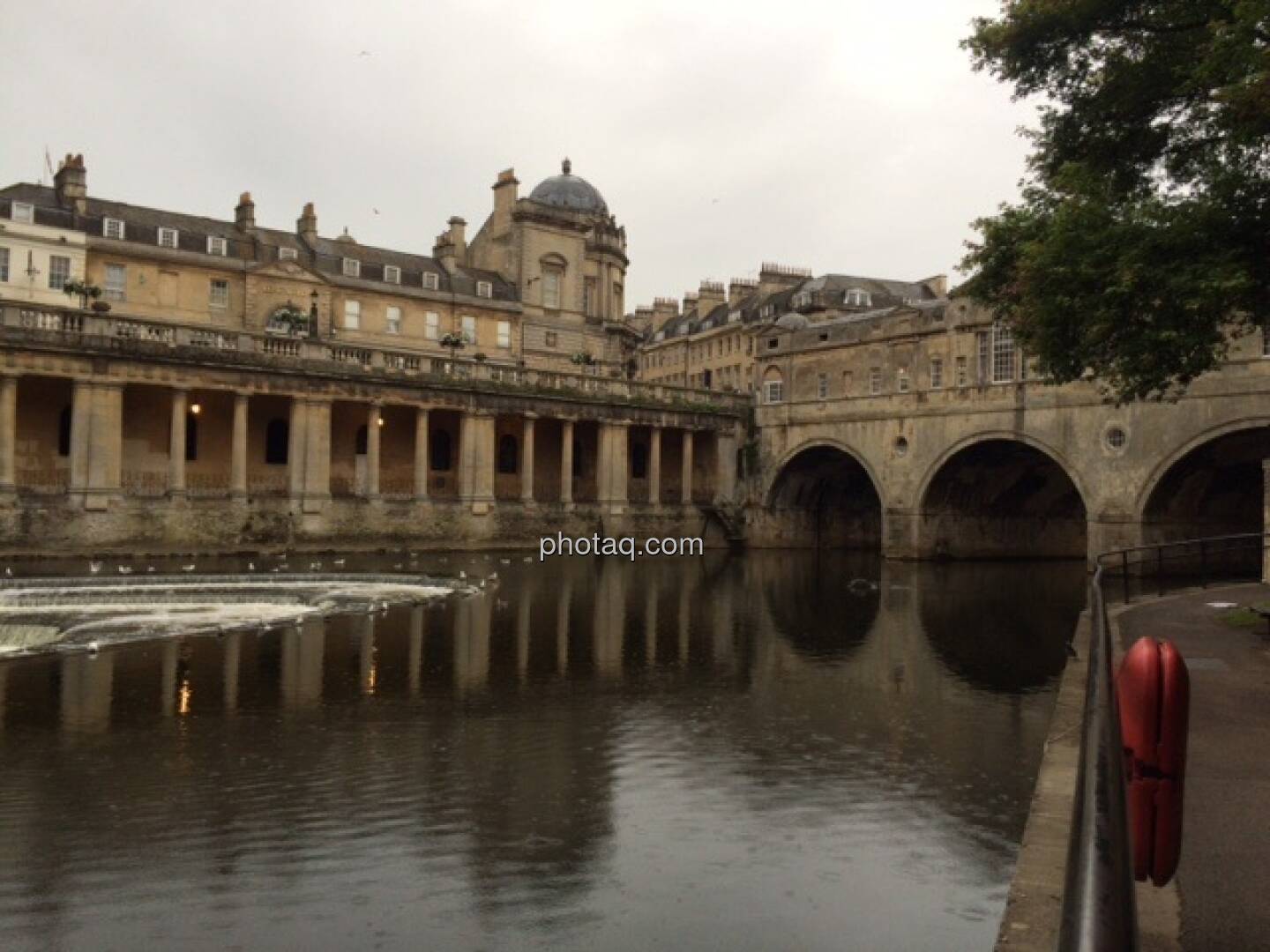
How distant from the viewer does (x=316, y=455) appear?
36625 millimetres

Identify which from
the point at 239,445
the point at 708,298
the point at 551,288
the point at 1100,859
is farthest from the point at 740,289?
the point at 1100,859

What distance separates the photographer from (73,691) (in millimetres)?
11930

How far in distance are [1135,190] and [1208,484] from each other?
21.9 metres

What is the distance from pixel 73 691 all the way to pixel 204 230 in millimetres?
42559

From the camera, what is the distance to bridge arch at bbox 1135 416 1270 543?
30500 millimetres

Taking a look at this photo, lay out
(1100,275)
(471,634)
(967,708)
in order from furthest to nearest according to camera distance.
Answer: (471,634)
(1100,275)
(967,708)

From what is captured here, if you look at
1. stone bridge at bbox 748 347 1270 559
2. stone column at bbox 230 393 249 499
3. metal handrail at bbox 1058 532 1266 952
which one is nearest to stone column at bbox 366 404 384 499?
stone column at bbox 230 393 249 499

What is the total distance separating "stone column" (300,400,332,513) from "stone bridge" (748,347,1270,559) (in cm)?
2044

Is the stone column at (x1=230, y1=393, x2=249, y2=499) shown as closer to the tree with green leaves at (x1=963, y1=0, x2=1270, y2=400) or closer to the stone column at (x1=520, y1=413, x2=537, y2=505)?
the stone column at (x1=520, y1=413, x2=537, y2=505)

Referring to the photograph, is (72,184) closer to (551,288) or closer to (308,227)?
(308,227)

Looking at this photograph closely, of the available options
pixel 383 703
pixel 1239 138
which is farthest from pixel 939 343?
pixel 383 703

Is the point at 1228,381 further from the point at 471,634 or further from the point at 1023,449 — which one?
the point at 471,634

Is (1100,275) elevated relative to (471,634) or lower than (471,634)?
elevated

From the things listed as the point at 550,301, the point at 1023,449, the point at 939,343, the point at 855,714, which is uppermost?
the point at 550,301
